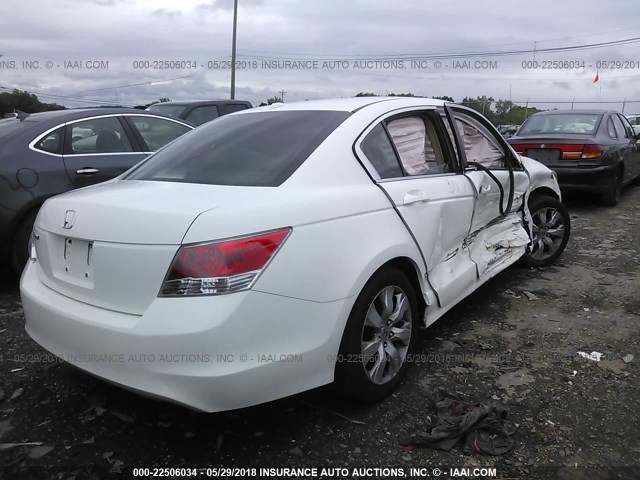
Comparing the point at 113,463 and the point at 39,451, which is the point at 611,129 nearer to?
the point at 113,463

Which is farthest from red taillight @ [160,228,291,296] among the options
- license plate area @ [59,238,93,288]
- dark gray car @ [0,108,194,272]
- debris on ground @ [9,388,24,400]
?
dark gray car @ [0,108,194,272]

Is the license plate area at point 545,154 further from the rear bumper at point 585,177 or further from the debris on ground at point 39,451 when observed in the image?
the debris on ground at point 39,451

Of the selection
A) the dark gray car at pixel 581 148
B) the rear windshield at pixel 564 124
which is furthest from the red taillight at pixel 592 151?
the rear windshield at pixel 564 124

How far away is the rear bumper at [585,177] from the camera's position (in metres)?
7.78

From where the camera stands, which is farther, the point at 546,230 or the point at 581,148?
the point at 581,148

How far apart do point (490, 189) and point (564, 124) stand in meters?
5.37

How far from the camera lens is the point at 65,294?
2.55m

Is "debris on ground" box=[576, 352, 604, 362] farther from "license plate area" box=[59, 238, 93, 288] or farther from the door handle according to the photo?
"license plate area" box=[59, 238, 93, 288]

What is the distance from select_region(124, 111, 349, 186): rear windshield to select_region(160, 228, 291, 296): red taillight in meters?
0.50

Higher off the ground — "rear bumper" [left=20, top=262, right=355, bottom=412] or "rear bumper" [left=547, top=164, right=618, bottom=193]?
"rear bumper" [left=547, top=164, right=618, bottom=193]

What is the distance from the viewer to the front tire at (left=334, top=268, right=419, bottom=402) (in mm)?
2574

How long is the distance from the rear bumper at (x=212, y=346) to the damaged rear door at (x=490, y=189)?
5.92ft

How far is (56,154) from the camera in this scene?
4.79m

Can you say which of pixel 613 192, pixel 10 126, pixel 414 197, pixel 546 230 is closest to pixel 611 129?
pixel 613 192
